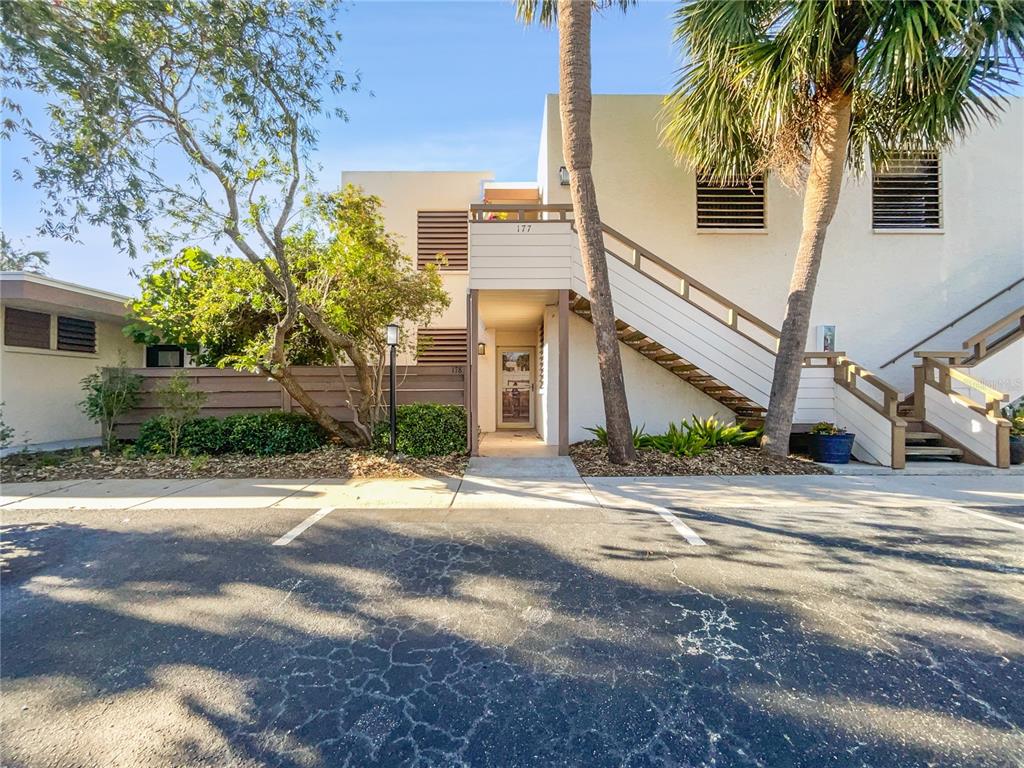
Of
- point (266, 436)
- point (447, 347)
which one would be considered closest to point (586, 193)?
point (447, 347)

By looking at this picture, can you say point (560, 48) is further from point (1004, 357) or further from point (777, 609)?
point (1004, 357)

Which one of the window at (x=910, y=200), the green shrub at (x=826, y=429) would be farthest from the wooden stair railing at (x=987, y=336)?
the green shrub at (x=826, y=429)

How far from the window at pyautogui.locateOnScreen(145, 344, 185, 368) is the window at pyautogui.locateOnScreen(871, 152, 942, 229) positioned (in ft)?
56.8

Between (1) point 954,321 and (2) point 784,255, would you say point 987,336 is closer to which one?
(1) point 954,321

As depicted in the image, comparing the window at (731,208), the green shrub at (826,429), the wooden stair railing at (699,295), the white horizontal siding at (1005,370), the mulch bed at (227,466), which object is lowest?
the mulch bed at (227,466)

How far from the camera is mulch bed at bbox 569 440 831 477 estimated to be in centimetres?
705

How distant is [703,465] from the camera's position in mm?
7273

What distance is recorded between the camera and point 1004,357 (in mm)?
8492

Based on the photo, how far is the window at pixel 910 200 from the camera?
1015 cm

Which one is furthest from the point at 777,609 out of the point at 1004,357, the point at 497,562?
the point at 1004,357

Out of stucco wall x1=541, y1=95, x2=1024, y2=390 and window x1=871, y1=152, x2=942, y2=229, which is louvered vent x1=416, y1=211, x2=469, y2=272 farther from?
window x1=871, y1=152, x2=942, y2=229

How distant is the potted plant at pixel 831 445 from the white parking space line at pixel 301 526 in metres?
7.74

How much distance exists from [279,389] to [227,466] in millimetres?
2103

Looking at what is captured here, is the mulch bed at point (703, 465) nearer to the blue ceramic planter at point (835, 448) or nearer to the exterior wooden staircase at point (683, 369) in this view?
the blue ceramic planter at point (835, 448)
